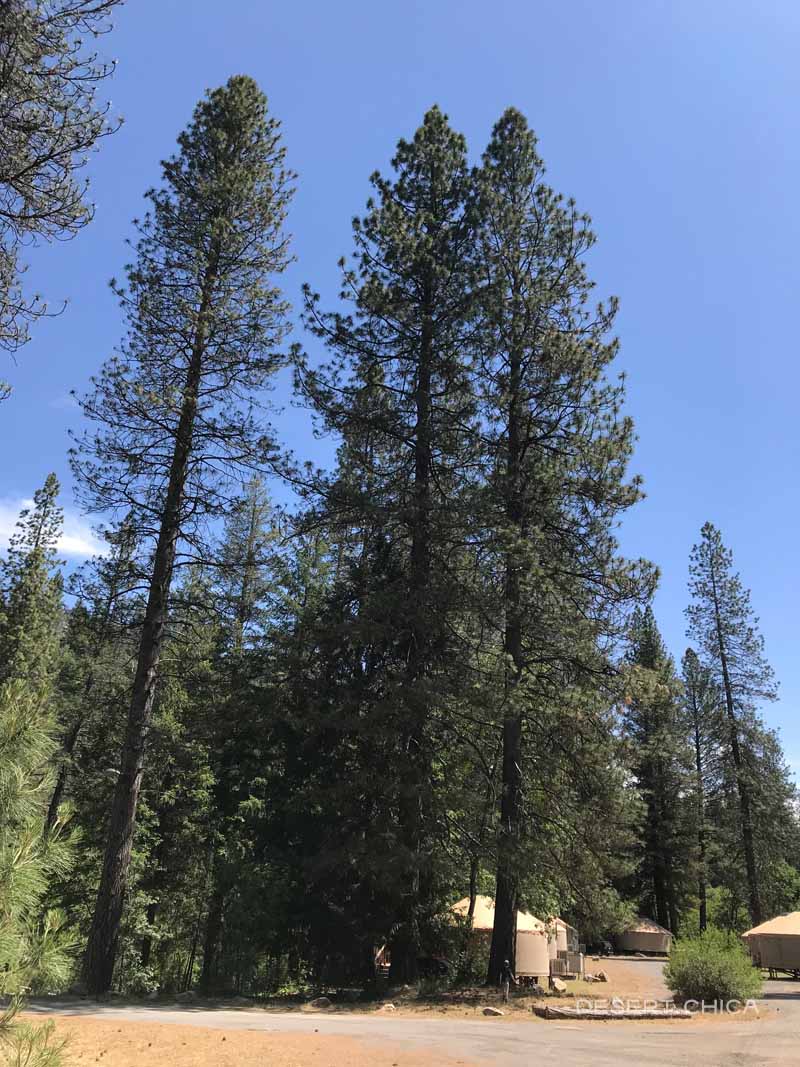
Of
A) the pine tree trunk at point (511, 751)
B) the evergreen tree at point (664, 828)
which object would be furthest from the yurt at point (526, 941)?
the evergreen tree at point (664, 828)

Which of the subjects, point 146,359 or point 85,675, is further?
point 85,675

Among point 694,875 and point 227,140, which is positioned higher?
point 227,140

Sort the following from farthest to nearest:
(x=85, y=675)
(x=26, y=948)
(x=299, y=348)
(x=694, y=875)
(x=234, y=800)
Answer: (x=694, y=875) < (x=85, y=675) < (x=234, y=800) < (x=299, y=348) < (x=26, y=948)

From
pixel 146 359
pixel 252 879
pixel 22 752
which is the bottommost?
pixel 252 879

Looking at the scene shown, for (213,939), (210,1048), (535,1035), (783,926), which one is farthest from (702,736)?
(210,1048)

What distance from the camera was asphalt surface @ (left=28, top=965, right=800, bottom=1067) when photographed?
811cm

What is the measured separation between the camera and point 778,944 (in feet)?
78.0

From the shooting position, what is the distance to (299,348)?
51.5 ft

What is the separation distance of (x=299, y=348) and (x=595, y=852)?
1229 centimetres

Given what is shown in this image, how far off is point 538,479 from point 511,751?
5.80m

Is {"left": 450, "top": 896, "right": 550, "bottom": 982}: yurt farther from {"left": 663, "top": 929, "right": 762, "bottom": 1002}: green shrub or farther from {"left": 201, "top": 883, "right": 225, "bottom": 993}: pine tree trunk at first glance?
{"left": 201, "top": 883, "right": 225, "bottom": 993}: pine tree trunk

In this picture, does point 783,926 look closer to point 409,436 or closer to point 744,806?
point 744,806

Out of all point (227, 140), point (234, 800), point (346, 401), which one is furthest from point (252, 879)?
point (227, 140)

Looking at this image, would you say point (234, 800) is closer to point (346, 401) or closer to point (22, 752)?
point (346, 401)
